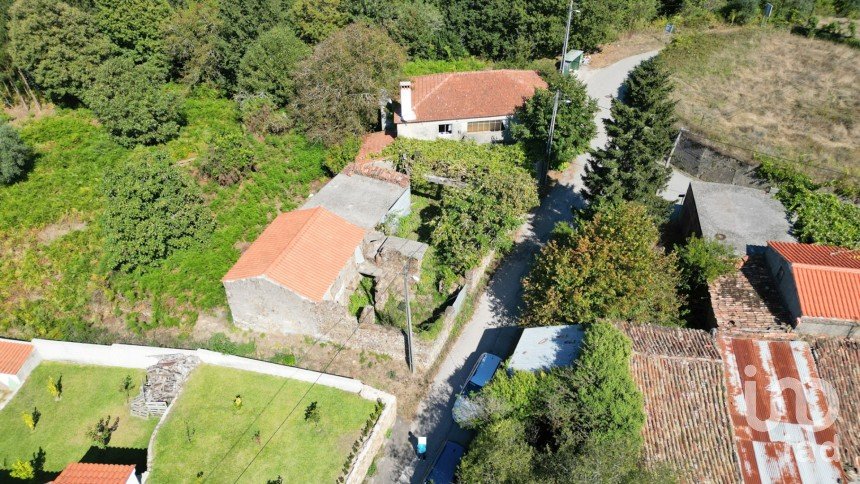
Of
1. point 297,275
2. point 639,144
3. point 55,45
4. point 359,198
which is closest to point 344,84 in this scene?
point 359,198

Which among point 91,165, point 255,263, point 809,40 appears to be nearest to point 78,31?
point 91,165

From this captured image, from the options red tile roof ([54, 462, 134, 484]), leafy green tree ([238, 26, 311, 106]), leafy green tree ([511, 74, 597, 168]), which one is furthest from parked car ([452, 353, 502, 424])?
leafy green tree ([238, 26, 311, 106])

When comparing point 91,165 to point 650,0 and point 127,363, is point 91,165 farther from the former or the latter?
point 650,0

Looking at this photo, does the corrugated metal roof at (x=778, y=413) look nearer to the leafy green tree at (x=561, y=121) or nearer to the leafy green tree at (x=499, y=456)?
the leafy green tree at (x=499, y=456)

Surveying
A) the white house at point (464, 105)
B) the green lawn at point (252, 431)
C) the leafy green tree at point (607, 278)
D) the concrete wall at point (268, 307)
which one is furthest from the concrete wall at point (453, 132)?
the green lawn at point (252, 431)

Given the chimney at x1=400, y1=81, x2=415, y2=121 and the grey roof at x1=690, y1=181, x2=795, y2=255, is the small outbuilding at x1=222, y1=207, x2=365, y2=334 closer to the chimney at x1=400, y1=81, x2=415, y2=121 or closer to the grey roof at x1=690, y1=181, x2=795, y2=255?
the chimney at x1=400, y1=81, x2=415, y2=121

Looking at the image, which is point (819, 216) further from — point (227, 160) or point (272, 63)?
point (272, 63)
